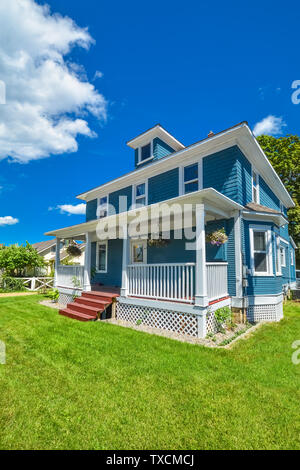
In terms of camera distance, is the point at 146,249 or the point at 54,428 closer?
the point at 54,428

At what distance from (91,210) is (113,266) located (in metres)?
4.17

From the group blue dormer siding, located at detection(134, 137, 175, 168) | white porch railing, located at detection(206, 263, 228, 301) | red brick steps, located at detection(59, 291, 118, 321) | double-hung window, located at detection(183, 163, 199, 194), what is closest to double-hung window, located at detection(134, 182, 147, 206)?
blue dormer siding, located at detection(134, 137, 175, 168)

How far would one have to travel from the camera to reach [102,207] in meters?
12.9

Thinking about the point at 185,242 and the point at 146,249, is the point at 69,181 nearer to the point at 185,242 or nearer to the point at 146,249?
the point at 146,249

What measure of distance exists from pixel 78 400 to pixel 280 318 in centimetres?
746

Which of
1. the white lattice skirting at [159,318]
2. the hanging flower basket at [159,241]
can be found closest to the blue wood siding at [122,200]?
the hanging flower basket at [159,241]

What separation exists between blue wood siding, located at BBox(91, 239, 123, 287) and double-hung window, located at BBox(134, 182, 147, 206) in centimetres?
235

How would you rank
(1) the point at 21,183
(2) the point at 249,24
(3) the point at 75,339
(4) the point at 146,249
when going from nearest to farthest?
(3) the point at 75,339
(2) the point at 249,24
(4) the point at 146,249
(1) the point at 21,183

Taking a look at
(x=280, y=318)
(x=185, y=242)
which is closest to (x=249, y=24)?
(x=185, y=242)

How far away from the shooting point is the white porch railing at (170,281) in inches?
239

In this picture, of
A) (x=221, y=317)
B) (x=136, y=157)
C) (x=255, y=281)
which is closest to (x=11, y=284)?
(x=136, y=157)

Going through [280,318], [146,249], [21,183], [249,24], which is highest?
[21,183]

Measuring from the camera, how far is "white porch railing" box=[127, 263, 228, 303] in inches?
239

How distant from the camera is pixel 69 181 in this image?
2800 cm
